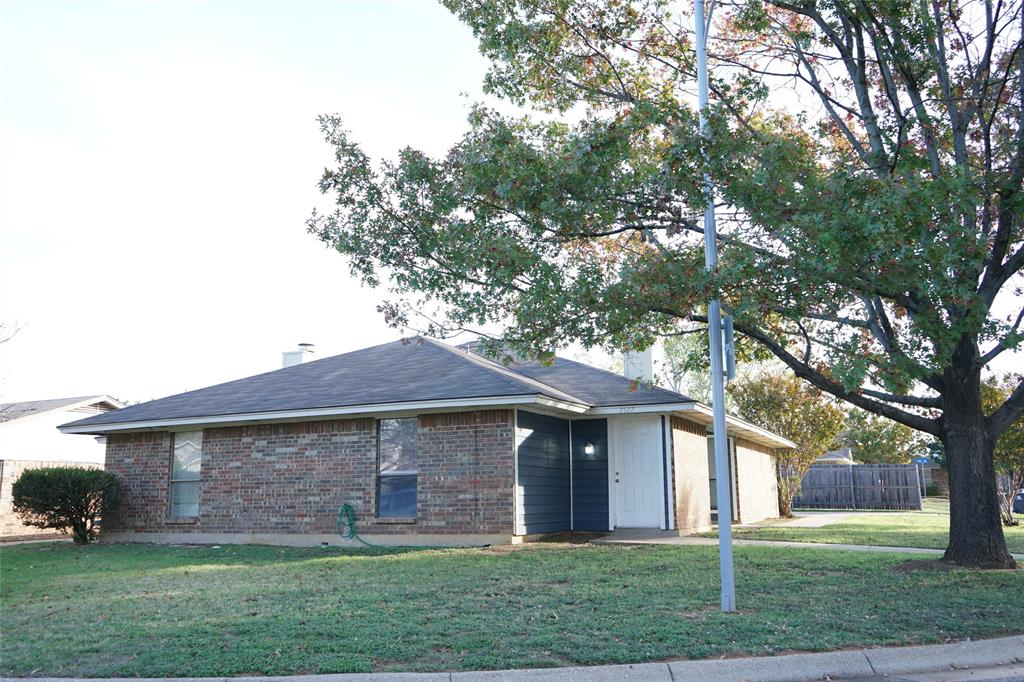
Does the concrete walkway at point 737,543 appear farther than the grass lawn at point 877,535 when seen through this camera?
No

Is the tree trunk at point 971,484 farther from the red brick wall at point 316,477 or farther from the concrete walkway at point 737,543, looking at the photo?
the red brick wall at point 316,477

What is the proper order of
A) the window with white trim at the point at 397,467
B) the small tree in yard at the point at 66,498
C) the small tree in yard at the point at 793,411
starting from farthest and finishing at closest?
the small tree in yard at the point at 793,411 < the small tree in yard at the point at 66,498 < the window with white trim at the point at 397,467

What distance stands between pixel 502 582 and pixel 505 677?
409 centimetres

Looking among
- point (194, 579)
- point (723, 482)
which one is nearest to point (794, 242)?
point (723, 482)

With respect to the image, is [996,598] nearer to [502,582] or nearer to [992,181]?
[992,181]

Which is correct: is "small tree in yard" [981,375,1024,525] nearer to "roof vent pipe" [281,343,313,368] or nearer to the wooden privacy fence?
the wooden privacy fence

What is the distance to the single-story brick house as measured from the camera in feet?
48.3

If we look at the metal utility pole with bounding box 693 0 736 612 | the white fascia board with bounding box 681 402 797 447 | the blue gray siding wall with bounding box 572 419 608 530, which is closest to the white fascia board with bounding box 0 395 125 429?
the blue gray siding wall with bounding box 572 419 608 530

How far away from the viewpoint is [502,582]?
378 inches

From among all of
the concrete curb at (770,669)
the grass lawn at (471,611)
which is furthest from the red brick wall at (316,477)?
the concrete curb at (770,669)

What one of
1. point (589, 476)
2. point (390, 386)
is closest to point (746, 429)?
point (589, 476)

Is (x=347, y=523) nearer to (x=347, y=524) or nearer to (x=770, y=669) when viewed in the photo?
(x=347, y=524)

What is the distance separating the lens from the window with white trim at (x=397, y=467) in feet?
50.4

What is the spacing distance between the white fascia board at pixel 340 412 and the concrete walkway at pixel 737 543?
8.42 feet
